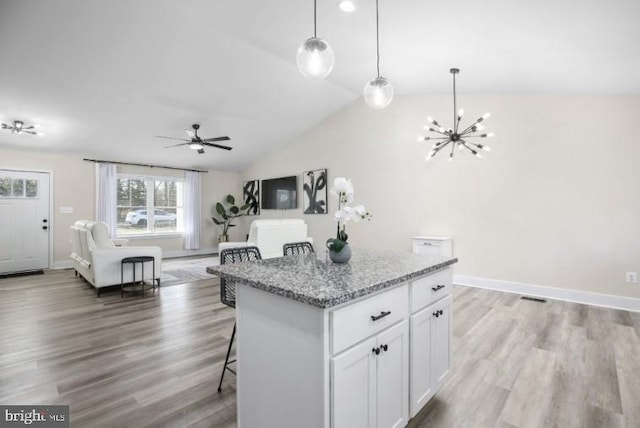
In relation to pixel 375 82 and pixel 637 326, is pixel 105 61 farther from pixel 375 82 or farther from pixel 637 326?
pixel 637 326

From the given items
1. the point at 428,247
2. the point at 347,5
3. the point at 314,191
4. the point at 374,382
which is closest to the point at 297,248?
the point at 374,382

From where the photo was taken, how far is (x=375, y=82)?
2.59m

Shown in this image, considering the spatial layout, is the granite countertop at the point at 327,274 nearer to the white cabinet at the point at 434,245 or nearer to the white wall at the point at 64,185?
the white cabinet at the point at 434,245

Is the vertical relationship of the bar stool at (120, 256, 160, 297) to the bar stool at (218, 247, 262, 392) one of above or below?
below

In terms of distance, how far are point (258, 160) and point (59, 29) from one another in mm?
5428

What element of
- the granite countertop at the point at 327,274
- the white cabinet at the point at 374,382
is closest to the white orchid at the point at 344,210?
the granite countertop at the point at 327,274

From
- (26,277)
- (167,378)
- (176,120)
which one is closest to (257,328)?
(167,378)

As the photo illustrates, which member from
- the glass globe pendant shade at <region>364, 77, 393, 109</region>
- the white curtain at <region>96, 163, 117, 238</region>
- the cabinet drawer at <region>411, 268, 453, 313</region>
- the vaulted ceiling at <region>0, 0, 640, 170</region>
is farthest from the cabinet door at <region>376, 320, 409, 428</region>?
the white curtain at <region>96, 163, 117, 238</region>

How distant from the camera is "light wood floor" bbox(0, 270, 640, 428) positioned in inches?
73.7

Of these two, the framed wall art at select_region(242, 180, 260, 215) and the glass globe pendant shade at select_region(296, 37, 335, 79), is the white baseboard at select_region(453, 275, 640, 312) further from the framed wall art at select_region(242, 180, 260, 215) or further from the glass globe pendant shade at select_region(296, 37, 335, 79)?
the framed wall art at select_region(242, 180, 260, 215)

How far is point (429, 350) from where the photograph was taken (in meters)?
1.86

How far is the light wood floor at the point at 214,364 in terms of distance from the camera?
1873 millimetres

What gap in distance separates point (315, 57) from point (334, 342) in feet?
5.68

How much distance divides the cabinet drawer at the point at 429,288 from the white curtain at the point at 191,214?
24.8 ft
